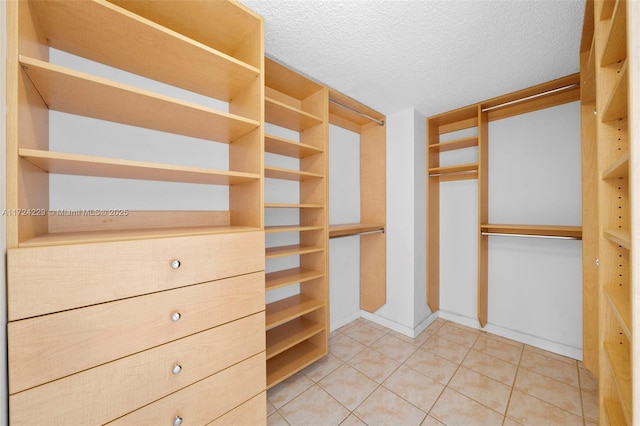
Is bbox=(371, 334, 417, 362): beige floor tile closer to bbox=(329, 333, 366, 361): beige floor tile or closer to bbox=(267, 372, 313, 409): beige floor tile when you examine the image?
bbox=(329, 333, 366, 361): beige floor tile

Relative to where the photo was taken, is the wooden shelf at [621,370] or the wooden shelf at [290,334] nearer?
the wooden shelf at [621,370]

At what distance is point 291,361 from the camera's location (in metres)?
1.81

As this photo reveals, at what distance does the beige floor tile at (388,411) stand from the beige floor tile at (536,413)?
0.58 metres

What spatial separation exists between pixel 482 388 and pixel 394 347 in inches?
27.6

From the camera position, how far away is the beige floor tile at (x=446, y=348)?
208 centimetres

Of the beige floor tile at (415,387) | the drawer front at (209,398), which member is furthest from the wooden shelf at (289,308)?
the beige floor tile at (415,387)

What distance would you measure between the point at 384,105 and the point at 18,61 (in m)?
2.37

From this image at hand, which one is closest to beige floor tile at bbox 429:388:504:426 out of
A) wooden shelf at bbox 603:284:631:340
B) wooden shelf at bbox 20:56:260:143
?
wooden shelf at bbox 603:284:631:340

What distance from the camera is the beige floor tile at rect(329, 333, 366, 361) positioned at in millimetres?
2125

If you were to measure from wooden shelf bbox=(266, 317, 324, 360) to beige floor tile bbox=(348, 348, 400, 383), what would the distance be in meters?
0.45

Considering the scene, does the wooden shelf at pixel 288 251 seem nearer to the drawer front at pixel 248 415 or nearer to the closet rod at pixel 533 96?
the drawer front at pixel 248 415

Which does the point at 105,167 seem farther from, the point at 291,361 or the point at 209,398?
the point at 291,361

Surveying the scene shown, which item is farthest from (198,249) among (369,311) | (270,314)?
(369,311)

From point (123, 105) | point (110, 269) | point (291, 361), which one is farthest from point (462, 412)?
point (123, 105)
